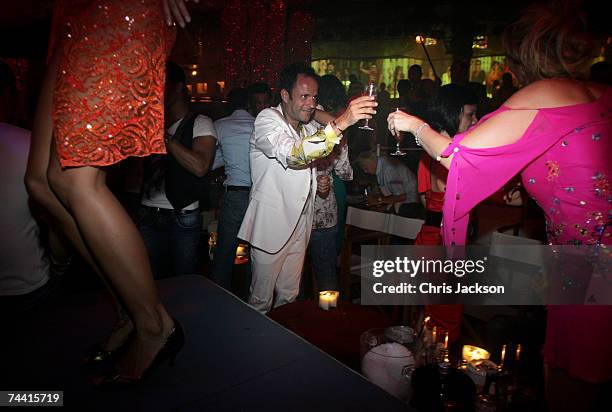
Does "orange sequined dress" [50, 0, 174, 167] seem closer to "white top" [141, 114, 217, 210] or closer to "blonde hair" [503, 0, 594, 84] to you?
"blonde hair" [503, 0, 594, 84]

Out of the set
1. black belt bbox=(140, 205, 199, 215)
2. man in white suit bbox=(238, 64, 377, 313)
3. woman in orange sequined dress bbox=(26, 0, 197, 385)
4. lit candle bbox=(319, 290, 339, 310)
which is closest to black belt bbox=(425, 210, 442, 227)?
man in white suit bbox=(238, 64, 377, 313)

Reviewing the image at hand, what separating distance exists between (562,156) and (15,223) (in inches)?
81.1

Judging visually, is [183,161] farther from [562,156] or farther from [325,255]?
[562,156]

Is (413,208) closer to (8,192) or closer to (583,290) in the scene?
(583,290)

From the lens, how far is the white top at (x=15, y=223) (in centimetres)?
156

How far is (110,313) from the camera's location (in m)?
1.76

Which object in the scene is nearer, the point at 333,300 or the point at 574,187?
the point at 574,187

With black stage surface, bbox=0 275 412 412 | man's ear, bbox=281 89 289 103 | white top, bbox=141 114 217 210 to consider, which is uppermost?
man's ear, bbox=281 89 289 103

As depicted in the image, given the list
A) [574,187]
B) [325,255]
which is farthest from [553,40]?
[325,255]

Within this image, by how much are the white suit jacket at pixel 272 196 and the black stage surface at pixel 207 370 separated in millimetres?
822

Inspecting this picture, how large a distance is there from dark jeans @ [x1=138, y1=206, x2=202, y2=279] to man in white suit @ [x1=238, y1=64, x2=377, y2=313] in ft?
1.41

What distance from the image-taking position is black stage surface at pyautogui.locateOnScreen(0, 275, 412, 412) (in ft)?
3.91

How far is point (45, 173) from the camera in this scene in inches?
49.9

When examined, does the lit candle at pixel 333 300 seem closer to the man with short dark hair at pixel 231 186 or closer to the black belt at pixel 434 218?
the black belt at pixel 434 218
